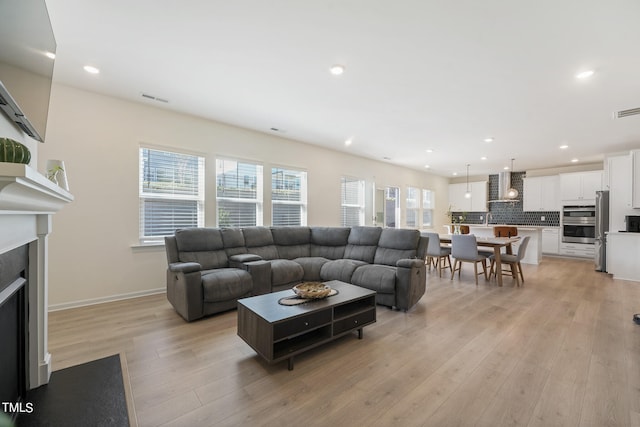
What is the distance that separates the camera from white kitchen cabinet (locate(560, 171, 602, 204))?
6777mm

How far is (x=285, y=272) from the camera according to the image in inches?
151

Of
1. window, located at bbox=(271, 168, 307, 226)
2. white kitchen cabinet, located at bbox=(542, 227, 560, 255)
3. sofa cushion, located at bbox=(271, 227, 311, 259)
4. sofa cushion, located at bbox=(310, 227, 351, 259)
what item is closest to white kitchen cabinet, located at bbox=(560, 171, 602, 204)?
white kitchen cabinet, located at bbox=(542, 227, 560, 255)

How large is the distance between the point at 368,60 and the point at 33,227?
2990 mm

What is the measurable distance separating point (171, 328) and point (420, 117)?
4415 mm

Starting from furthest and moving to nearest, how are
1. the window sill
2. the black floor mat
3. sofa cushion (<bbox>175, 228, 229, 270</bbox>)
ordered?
the window sill → sofa cushion (<bbox>175, 228, 229, 270</bbox>) → the black floor mat

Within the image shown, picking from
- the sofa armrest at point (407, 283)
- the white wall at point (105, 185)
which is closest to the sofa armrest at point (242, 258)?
the white wall at point (105, 185)

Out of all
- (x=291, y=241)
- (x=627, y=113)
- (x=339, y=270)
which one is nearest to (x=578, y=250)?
(x=627, y=113)

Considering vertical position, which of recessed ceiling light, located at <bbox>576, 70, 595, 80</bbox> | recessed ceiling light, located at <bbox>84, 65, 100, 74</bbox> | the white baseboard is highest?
recessed ceiling light, located at <bbox>84, 65, 100, 74</bbox>

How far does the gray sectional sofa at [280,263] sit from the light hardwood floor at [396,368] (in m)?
0.26

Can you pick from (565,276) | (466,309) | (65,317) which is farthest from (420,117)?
(65,317)

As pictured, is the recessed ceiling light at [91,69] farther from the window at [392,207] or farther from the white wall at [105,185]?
the window at [392,207]

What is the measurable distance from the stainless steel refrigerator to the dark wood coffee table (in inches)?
244

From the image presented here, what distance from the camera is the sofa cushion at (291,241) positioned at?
4.61 metres

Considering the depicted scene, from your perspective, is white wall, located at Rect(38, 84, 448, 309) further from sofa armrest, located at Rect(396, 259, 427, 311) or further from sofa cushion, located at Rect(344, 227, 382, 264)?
sofa armrest, located at Rect(396, 259, 427, 311)
